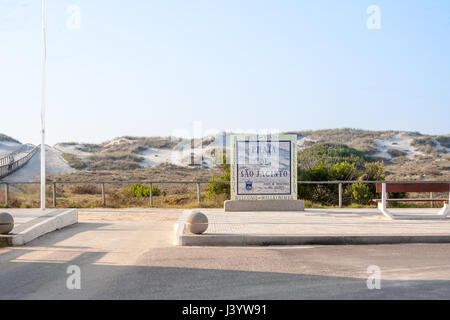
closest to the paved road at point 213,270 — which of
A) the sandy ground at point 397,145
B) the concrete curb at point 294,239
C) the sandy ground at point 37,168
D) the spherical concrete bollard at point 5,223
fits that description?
the concrete curb at point 294,239

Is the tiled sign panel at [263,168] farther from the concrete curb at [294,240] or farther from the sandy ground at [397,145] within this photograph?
the sandy ground at [397,145]

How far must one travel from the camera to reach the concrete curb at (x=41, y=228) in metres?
10.7

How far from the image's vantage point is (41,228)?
479 inches

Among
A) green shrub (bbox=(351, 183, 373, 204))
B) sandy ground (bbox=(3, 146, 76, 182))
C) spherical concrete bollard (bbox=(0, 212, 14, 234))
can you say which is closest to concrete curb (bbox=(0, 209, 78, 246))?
spherical concrete bollard (bbox=(0, 212, 14, 234))

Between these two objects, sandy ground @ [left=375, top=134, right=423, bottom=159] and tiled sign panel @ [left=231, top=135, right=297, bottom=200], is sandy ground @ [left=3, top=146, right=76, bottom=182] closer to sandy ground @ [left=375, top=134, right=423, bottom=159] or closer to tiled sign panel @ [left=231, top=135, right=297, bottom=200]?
tiled sign panel @ [left=231, top=135, right=297, bottom=200]

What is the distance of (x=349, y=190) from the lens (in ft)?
71.9

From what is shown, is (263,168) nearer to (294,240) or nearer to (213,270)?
(294,240)

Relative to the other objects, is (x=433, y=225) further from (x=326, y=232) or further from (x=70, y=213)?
(x=70, y=213)

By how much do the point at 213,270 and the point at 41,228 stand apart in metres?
6.04

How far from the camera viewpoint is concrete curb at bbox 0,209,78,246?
35.2 ft

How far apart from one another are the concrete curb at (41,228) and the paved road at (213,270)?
0.24 m

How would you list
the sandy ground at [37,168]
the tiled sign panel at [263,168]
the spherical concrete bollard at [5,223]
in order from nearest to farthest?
the spherical concrete bollard at [5,223] < the tiled sign panel at [263,168] < the sandy ground at [37,168]

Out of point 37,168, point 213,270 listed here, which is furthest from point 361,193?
point 37,168

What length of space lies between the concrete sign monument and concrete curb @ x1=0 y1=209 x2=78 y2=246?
5.20 metres
